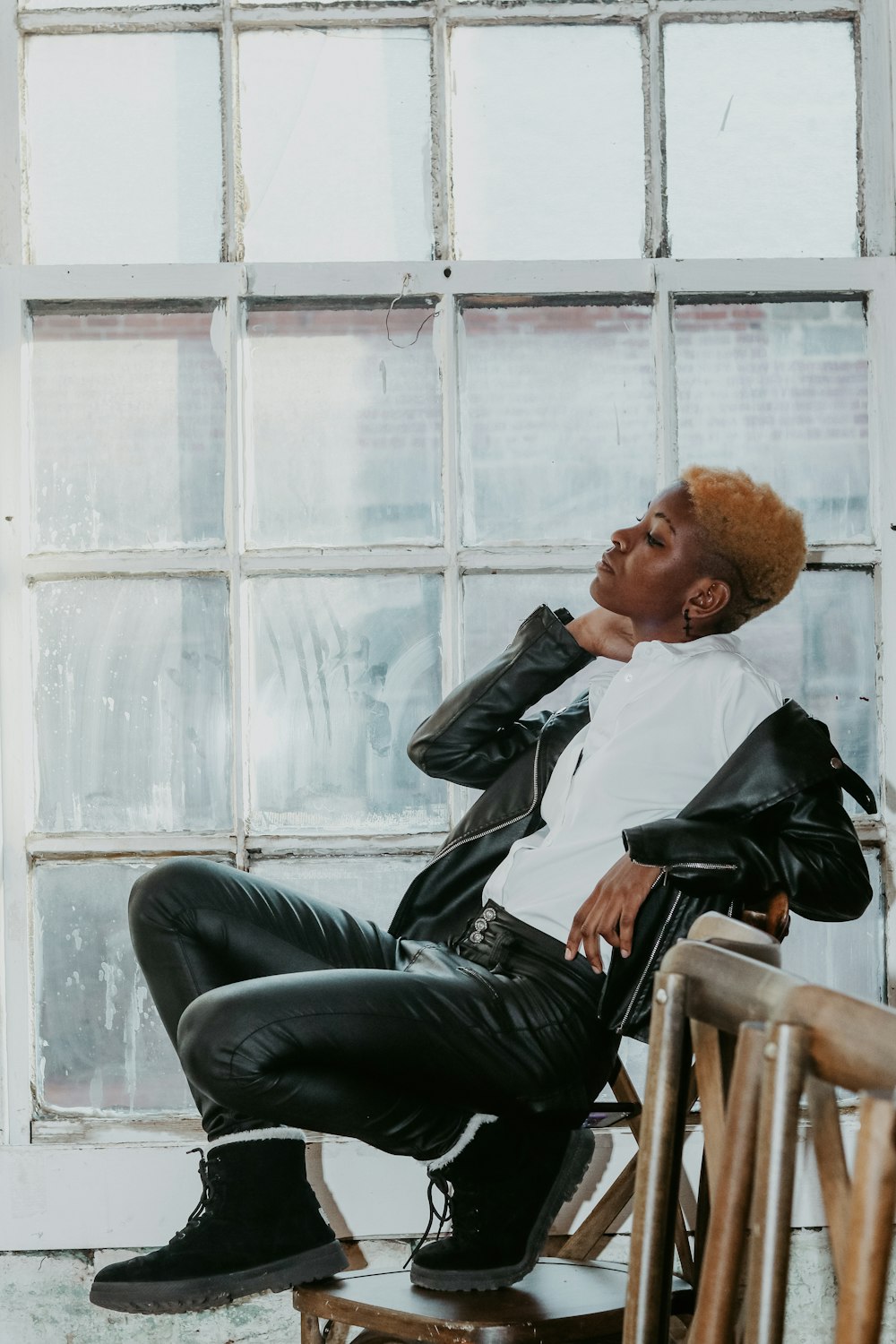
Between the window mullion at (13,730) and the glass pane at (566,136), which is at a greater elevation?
the glass pane at (566,136)

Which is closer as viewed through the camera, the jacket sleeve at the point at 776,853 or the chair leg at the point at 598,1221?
the jacket sleeve at the point at 776,853

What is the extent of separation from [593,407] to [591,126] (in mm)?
565

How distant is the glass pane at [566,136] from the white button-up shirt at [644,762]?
1071 millimetres

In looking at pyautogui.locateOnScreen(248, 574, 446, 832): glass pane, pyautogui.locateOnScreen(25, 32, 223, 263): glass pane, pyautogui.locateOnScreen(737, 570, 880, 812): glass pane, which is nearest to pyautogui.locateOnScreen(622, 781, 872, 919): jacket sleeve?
pyautogui.locateOnScreen(737, 570, 880, 812): glass pane

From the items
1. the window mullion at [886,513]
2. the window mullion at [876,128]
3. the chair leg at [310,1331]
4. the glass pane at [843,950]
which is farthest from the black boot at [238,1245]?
the window mullion at [876,128]

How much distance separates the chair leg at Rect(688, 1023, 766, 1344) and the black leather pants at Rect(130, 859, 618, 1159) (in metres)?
0.72

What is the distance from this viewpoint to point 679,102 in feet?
8.48

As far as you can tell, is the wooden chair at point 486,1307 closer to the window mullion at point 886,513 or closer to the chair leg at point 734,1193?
the chair leg at point 734,1193

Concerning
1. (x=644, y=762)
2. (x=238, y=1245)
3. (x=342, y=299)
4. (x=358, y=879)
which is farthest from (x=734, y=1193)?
(x=342, y=299)

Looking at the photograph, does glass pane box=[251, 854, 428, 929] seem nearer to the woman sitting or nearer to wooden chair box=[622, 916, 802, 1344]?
the woman sitting

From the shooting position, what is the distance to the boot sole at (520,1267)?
64.2 inches

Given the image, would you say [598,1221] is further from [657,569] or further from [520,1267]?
[657,569]

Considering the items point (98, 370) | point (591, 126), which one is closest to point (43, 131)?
point (98, 370)

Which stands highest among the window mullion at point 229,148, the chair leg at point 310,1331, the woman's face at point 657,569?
the window mullion at point 229,148
